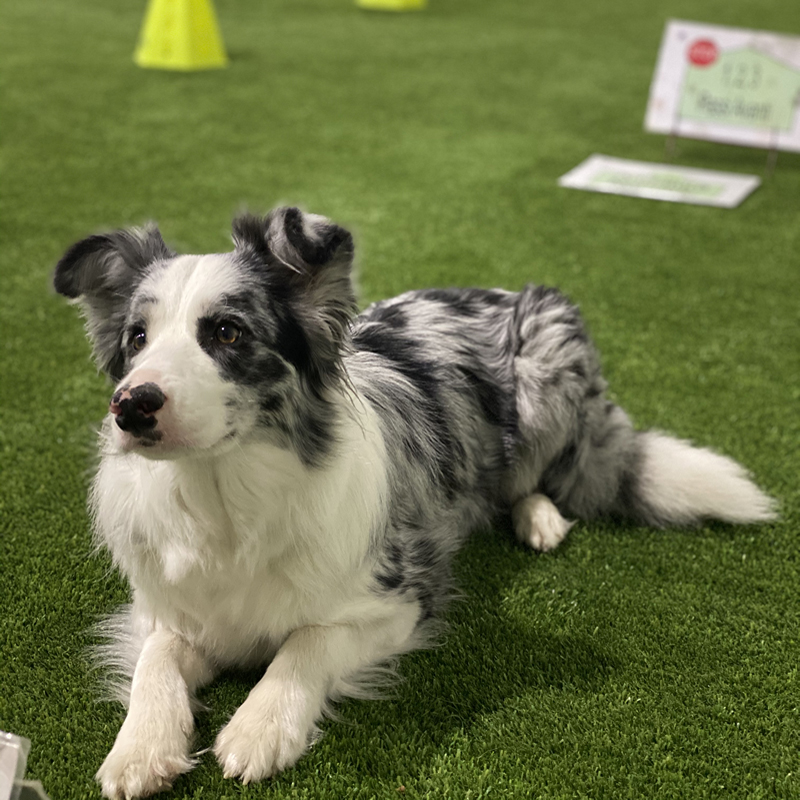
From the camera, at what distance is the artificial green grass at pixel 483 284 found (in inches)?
75.6

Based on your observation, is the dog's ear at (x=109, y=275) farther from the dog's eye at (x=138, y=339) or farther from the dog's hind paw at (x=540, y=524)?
the dog's hind paw at (x=540, y=524)

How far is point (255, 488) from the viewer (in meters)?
1.85

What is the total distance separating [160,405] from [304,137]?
16.0 ft

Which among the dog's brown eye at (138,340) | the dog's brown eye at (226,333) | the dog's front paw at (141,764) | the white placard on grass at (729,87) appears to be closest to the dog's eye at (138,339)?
the dog's brown eye at (138,340)

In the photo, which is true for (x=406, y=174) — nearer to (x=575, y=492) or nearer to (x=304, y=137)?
(x=304, y=137)

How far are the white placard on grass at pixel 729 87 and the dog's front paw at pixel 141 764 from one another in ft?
17.1

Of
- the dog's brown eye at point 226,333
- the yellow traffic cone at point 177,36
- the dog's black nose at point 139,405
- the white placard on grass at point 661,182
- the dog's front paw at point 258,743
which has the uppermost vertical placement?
the dog's brown eye at point 226,333

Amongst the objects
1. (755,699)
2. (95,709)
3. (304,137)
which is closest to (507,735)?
(755,699)

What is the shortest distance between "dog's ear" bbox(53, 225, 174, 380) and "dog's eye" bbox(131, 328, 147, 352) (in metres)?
0.07

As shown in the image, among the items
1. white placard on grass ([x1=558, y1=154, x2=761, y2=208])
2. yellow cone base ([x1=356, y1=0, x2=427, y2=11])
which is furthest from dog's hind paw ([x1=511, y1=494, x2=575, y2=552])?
yellow cone base ([x1=356, y1=0, x2=427, y2=11])

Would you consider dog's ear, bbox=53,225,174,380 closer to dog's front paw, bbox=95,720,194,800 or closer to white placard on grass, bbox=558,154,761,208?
dog's front paw, bbox=95,720,194,800

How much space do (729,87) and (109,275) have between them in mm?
4933

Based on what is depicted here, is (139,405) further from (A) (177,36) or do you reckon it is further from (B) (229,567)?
(A) (177,36)

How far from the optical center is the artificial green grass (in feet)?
6.30
